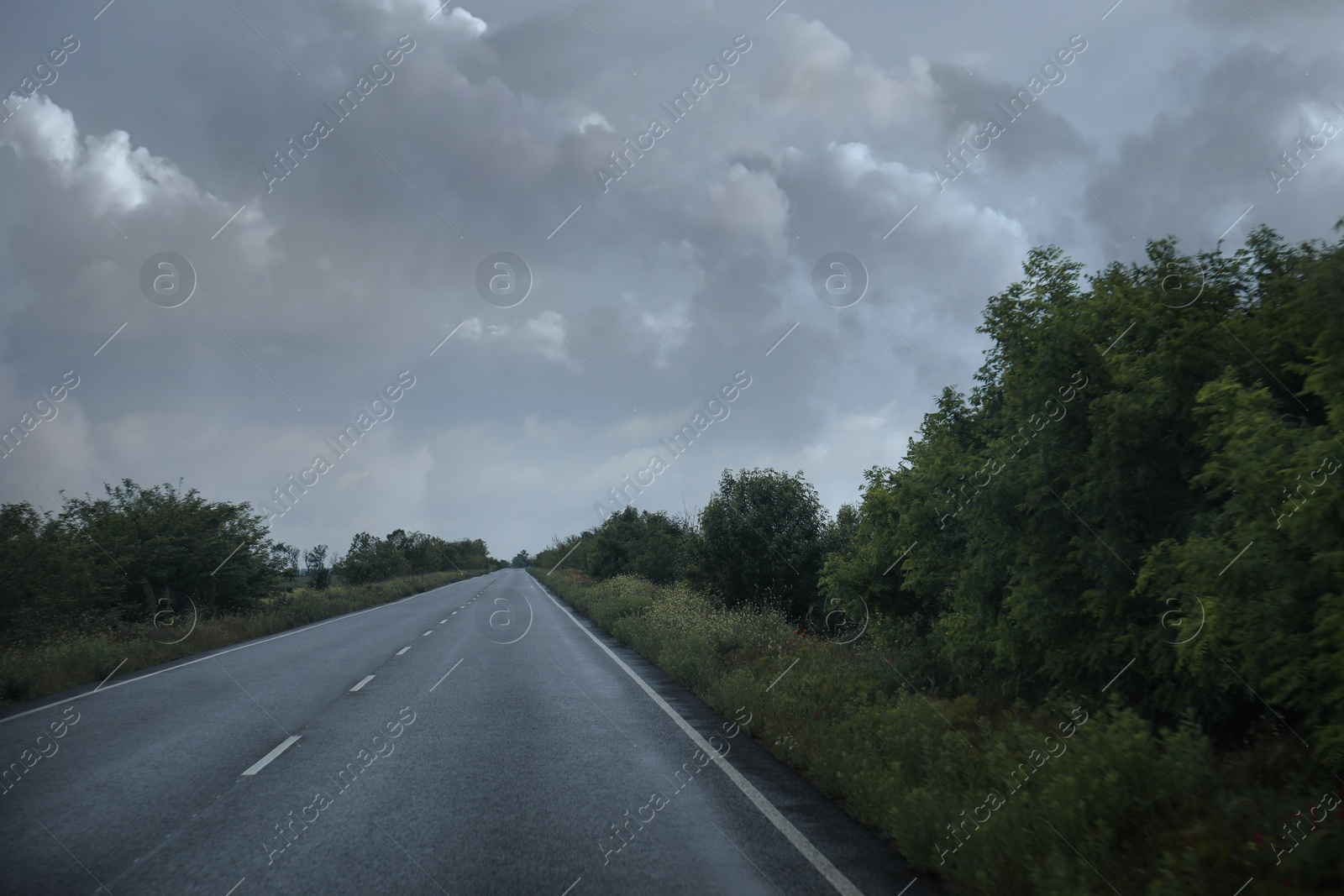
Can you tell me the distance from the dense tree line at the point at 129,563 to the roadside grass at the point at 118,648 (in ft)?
4.01

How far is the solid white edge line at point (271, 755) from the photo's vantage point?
7.13 meters

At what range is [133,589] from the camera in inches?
1073

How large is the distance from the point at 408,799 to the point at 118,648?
12928mm

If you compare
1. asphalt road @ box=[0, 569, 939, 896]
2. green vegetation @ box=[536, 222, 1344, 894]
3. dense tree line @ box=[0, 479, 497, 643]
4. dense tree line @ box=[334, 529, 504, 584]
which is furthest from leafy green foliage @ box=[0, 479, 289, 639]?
dense tree line @ box=[334, 529, 504, 584]

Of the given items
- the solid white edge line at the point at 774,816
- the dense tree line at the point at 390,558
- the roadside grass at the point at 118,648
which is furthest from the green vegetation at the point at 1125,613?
the dense tree line at the point at 390,558

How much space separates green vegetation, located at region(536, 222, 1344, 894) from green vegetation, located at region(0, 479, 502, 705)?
13142 mm

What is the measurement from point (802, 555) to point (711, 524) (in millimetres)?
3286

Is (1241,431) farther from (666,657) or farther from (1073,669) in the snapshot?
(666,657)

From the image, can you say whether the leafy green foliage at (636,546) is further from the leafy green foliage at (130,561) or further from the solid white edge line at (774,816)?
the solid white edge line at (774,816)

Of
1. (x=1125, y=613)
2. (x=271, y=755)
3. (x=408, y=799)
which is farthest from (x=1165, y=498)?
(x=271, y=755)

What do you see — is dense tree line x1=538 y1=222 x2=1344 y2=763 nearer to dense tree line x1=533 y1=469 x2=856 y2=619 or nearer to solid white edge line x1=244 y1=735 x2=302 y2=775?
solid white edge line x1=244 y1=735 x2=302 y2=775

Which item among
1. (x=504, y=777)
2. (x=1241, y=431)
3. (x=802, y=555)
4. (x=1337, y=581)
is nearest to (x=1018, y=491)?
(x=1241, y=431)

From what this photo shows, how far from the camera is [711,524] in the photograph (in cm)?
2695

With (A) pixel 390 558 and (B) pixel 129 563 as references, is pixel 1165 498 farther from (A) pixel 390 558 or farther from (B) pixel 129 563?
(A) pixel 390 558
